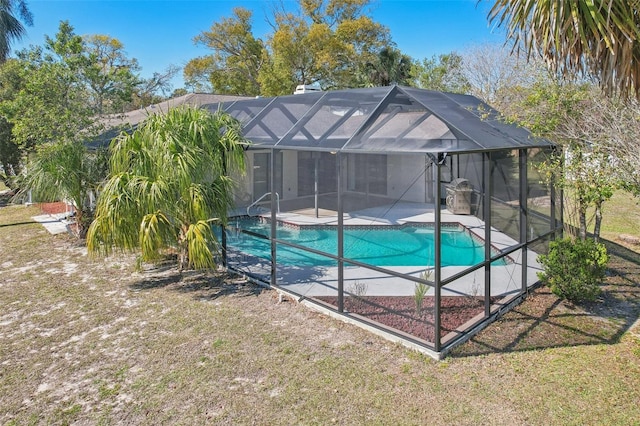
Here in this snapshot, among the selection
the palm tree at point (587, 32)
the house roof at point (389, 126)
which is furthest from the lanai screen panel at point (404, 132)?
the palm tree at point (587, 32)

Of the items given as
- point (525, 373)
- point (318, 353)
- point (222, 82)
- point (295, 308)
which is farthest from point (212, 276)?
point (222, 82)

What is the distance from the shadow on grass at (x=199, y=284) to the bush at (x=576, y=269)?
4910mm

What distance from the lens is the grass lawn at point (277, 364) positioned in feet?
15.2

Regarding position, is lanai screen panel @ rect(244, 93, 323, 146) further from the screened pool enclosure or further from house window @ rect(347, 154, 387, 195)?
house window @ rect(347, 154, 387, 195)

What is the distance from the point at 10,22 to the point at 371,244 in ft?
60.2

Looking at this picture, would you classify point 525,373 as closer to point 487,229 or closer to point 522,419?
point 522,419

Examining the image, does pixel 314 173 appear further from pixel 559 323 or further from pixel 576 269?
pixel 559 323

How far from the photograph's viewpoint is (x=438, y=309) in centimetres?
571

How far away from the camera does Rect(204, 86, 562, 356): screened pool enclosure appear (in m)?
6.44

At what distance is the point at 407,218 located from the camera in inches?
397

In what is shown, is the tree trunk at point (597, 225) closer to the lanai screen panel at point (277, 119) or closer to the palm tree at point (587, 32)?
the palm tree at point (587, 32)

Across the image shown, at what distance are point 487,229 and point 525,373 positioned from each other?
2070 millimetres

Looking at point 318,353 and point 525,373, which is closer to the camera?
point 525,373

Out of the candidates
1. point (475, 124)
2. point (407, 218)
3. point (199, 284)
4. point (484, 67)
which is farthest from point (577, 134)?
point (484, 67)
